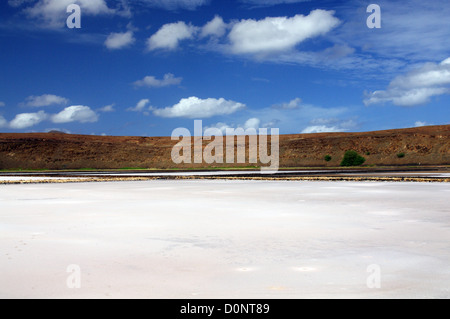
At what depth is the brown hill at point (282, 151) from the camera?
296 feet

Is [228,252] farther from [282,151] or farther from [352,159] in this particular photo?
[282,151]

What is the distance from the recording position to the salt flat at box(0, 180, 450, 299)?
6.58 m

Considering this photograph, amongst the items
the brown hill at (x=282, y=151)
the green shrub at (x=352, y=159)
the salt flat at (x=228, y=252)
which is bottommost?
the salt flat at (x=228, y=252)

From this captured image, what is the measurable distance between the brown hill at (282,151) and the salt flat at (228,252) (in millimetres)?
75640

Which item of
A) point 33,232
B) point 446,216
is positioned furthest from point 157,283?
point 446,216

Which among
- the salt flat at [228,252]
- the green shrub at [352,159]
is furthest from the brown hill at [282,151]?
the salt flat at [228,252]

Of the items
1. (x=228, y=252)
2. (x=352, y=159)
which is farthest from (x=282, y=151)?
(x=228, y=252)

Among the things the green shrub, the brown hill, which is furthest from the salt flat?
the brown hill

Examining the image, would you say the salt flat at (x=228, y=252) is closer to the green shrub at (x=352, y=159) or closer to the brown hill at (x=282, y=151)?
the green shrub at (x=352, y=159)

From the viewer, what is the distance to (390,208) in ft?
53.3

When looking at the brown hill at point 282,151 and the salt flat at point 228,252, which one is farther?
the brown hill at point 282,151

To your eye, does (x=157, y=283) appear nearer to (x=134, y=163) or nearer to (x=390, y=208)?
(x=390, y=208)

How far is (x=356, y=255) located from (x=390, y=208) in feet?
26.9

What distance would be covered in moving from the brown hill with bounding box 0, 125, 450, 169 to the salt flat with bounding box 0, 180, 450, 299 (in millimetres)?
75640
